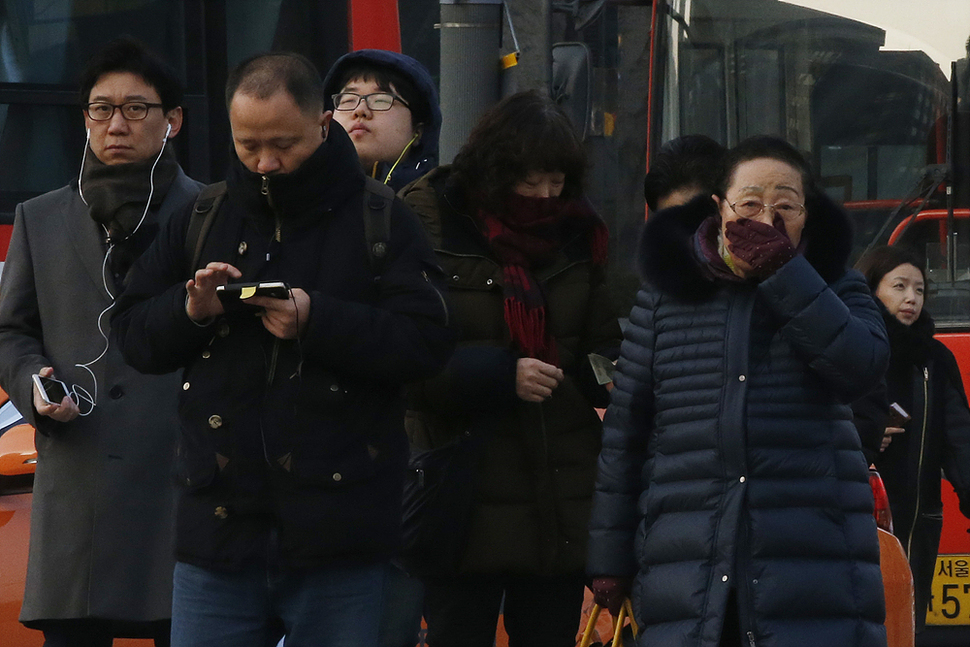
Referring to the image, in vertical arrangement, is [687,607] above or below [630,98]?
below

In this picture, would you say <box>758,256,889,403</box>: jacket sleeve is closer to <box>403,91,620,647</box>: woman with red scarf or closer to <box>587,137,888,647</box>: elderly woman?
<box>587,137,888,647</box>: elderly woman

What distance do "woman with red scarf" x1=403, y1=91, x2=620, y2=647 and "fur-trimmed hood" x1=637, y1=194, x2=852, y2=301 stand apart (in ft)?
1.14

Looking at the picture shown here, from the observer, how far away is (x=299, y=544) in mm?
2859

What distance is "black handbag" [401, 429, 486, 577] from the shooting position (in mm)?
3564

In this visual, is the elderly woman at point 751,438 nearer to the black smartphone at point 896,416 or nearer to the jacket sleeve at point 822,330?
the jacket sleeve at point 822,330

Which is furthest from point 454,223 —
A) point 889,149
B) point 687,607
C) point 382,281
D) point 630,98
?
point 630,98

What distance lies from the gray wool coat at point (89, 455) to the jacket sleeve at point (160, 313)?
62 centimetres

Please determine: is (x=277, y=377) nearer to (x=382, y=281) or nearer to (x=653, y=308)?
(x=382, y=281)

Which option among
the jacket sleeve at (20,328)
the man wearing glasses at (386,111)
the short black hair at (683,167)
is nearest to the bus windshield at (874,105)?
the short black hair at (683,167)

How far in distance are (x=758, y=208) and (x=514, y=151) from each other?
2.30ft

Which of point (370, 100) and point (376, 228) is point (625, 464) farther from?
point (370, 100)

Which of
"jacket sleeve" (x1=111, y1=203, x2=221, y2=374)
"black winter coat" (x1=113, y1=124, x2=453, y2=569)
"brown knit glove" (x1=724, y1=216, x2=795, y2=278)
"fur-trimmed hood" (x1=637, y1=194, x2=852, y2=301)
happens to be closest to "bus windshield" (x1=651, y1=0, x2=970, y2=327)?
"fur-trimmed hood" (x1=637, y1=194, x2=852, y2=301)

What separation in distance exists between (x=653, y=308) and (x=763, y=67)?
4.03m

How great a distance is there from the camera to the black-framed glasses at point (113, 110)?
12.4ft
